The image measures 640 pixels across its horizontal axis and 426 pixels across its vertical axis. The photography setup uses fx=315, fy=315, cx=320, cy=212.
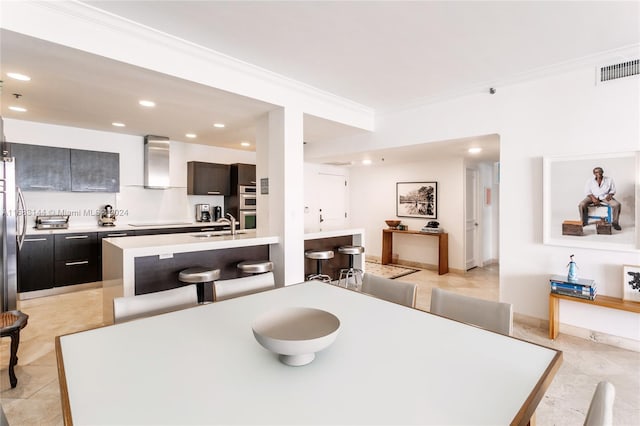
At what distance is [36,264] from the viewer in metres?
4.29

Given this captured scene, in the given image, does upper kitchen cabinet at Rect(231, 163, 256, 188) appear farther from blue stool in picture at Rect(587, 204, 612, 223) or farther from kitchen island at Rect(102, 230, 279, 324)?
blue stool in picture at Rect(587, 204, 612, 223)

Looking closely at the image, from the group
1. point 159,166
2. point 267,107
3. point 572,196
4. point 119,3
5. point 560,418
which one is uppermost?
point 119,3

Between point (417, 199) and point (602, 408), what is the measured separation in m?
5.93

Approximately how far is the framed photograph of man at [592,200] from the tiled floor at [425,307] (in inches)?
38.8

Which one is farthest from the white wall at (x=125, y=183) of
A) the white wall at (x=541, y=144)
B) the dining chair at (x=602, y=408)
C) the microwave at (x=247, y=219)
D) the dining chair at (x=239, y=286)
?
the dining chair at (x=602, y=408)

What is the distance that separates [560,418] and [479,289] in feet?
10.2

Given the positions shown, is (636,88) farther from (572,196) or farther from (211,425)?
(211,425)

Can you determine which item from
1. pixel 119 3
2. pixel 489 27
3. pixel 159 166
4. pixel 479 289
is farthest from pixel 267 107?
pixel 479 289

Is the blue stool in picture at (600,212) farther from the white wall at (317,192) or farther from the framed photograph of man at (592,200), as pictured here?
the white wall at (317,192)

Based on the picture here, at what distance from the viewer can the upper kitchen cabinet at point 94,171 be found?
15.7 feet

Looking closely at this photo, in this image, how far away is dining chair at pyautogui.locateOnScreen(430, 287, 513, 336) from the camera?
5.39 ft

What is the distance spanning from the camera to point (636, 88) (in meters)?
2.84

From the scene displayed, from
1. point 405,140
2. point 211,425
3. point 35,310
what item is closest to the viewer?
point 211,425

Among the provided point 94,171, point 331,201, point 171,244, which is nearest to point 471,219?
point 331,201
